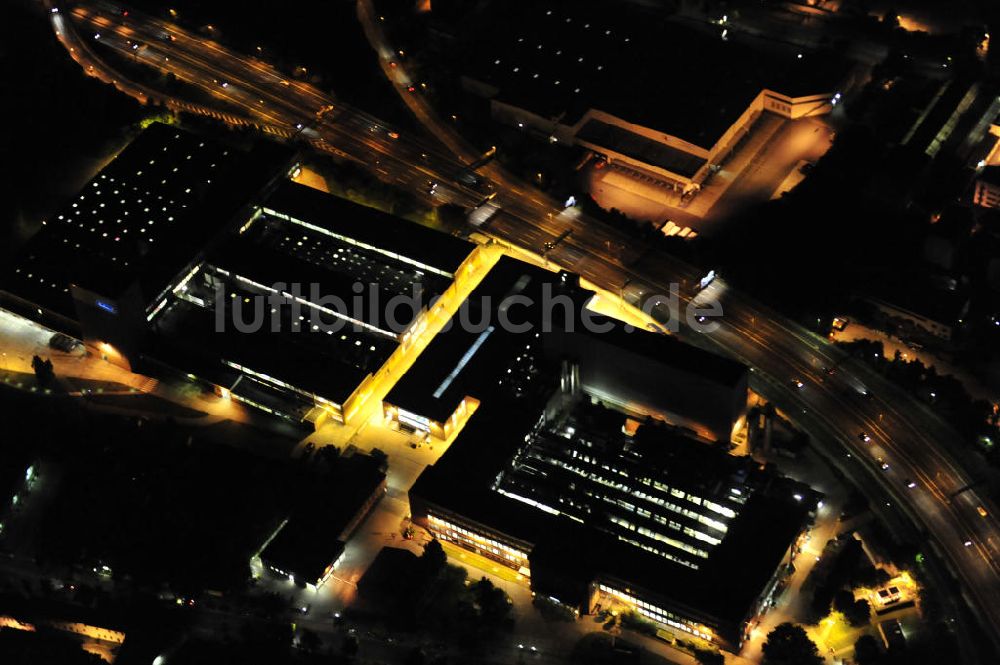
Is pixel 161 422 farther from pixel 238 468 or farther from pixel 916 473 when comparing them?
pixel 916 473

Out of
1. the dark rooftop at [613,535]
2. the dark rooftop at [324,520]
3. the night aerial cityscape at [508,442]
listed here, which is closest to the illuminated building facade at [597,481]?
the dark rooftop at [613,535]

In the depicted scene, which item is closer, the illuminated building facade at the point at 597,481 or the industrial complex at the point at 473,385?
the illuminated building facade at the point at 597,481

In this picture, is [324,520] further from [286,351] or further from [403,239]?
[403,239]

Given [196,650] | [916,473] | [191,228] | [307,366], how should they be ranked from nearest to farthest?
[196,650] → [916,473] → [307,366] → [191,228]

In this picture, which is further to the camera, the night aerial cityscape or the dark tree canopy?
→ the night aerial cityscape

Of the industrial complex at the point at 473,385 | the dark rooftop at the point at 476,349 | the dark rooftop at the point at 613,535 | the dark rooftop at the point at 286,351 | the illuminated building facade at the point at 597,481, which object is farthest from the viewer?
the dark rooftop at the point at 286,351

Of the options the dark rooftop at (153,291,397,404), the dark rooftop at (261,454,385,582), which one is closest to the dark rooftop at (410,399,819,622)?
the dark rooftop at (261,454,385,582)

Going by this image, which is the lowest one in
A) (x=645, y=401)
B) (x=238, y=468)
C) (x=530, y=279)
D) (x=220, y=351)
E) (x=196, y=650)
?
(x=196, y=650)

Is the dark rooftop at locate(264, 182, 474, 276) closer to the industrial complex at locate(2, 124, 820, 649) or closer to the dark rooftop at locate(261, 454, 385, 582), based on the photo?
the industrial complex at locate(2, 124, 820, 649)

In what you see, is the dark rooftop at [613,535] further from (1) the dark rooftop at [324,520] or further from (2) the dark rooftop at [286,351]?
(2) the dark rooftop at [286,351]

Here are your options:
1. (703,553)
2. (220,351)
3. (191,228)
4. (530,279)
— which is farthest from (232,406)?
(703,553)

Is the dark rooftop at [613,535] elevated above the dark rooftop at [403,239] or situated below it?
below
